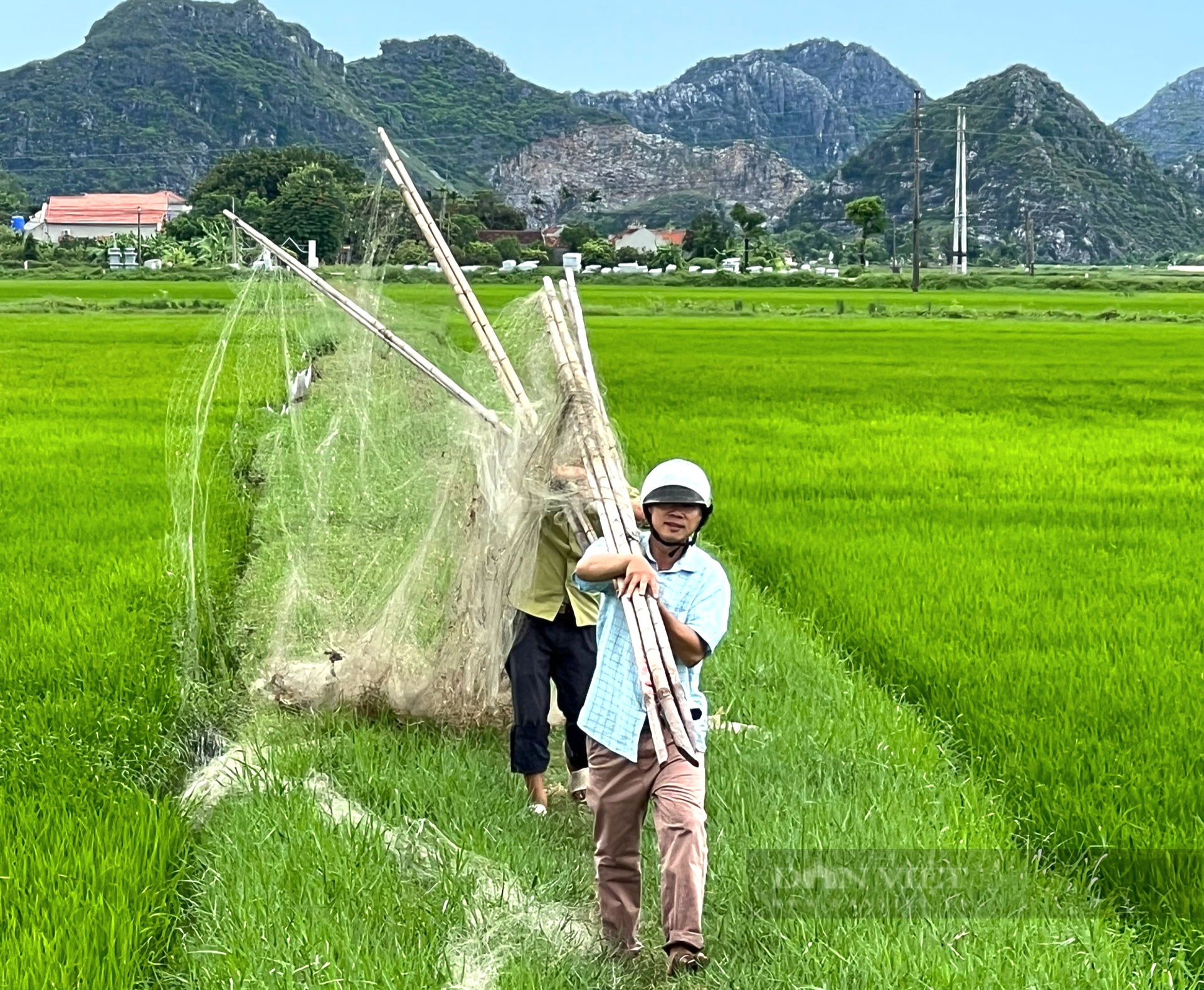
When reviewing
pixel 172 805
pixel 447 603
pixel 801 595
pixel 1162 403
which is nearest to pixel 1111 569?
pixel 801 595

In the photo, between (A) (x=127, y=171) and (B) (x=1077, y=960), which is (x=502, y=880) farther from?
(A) (x=127, y=171)

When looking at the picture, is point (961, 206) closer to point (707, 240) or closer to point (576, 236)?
point (707, 240)

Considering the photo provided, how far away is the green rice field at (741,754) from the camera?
2.70 m

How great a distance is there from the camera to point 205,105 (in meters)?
101

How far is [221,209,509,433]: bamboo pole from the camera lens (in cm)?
419

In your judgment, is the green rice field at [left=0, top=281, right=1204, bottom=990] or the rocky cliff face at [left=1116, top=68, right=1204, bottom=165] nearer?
the green rice field at [left=0, top=281, right=1204, bottom=990]

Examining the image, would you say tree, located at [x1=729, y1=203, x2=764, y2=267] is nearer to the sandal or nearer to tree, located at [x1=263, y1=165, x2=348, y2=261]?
tree, located at [x1=263, y1=165, x2=348, y2=261]

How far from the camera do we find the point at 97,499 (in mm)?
7551

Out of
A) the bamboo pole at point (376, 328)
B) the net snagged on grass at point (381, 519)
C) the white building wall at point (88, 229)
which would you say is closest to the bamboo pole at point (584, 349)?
the net snagged on grass at point (381, 519)

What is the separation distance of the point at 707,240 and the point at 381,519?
59925 mm

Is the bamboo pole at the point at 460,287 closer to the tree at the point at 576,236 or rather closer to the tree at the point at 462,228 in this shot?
the tree at the point at 462,228

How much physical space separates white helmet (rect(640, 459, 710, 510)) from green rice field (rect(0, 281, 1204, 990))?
99cm

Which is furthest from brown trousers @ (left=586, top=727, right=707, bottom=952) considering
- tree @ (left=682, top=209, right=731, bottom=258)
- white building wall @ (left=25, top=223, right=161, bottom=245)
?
white building wall @ (left=25, top=223, right=161, bottom=245)

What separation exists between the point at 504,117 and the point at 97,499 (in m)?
116
